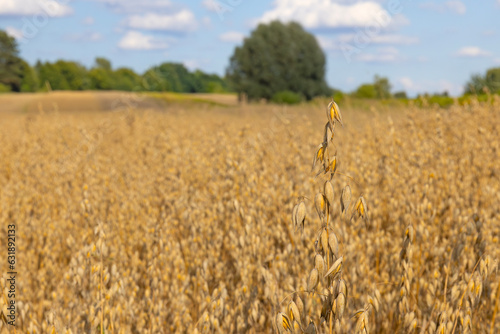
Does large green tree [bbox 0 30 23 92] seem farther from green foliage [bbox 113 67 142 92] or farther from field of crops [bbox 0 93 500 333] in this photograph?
field of crops [bbox 0 93 500 333]

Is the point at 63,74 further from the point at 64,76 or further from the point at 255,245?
the point at 255,245

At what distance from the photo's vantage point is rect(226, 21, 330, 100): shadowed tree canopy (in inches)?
1270

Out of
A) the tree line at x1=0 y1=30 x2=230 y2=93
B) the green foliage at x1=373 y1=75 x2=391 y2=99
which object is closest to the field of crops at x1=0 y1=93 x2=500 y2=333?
the green foliage at x1=373 y1=75 x2=391 y2=99

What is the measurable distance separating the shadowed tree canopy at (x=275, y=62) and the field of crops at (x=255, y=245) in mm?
28668

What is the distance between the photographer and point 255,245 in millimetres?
2135

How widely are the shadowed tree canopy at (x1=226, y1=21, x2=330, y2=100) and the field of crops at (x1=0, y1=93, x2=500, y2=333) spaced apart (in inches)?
1129

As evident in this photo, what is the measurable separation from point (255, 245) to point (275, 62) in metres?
32.0

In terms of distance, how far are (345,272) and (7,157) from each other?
4.80m


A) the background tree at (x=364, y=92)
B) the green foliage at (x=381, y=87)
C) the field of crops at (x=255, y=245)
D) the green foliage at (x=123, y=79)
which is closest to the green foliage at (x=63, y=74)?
the green foliage at (x=123, y=79)

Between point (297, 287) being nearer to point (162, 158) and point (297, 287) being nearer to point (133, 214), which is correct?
point (133, 214)

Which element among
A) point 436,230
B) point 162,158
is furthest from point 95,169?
point 436,230

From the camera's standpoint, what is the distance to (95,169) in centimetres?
392

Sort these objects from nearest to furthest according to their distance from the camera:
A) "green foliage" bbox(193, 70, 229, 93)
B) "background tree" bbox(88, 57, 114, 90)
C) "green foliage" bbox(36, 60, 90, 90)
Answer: "background tree" bbox(88, 57, 114, 90)
"green foliage" bbox(36, 60, 90, 90)
"green foliage" bbox(193, 70, 229, 93)

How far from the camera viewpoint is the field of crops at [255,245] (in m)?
1.59
